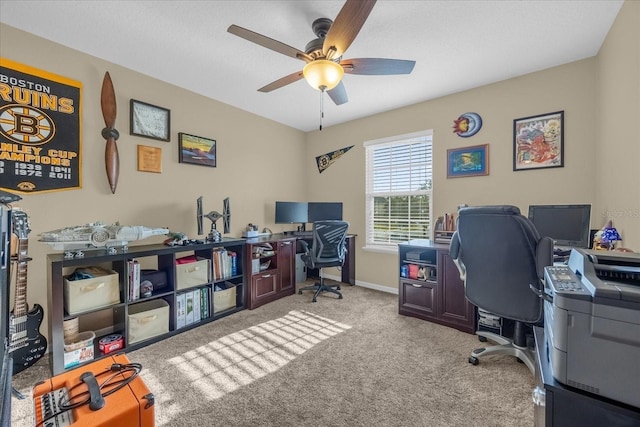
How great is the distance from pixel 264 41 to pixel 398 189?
8.61 feet

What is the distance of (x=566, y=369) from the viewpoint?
85 centimetres

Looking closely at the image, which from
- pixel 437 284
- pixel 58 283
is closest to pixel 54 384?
pixel 58 283

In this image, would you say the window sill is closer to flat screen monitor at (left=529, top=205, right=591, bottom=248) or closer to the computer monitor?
the computer monitor

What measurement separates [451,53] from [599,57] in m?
1.28

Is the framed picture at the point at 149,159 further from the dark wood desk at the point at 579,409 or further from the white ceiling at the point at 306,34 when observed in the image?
the dark wood desk at the point at 579,409

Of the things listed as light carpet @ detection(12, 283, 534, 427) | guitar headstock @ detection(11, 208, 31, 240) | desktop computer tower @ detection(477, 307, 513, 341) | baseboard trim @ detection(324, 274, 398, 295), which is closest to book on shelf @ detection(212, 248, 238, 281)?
light carpet @ detection(12, 283, 534, 427)

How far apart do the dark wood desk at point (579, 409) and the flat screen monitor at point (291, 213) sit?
11.2ft

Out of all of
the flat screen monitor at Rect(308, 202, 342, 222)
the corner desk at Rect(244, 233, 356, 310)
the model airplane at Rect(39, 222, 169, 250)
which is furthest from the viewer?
the flat screen monitor at Rect(308, 202, 342, 222)

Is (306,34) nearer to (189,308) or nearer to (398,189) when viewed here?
(398,189)

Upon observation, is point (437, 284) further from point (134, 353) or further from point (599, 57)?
point (134, 353)

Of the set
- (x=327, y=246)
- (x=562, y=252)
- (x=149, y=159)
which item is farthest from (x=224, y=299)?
(x=562, y=252)

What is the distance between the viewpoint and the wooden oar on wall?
8.03ft

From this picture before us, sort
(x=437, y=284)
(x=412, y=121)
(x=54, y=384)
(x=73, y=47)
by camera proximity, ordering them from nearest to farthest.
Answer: (x=54, y=384) → (x=73, y=47) → (x=437, y=284) → (x=412, y=121)

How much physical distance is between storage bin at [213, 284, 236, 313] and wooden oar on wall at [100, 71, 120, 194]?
143 centimetres
